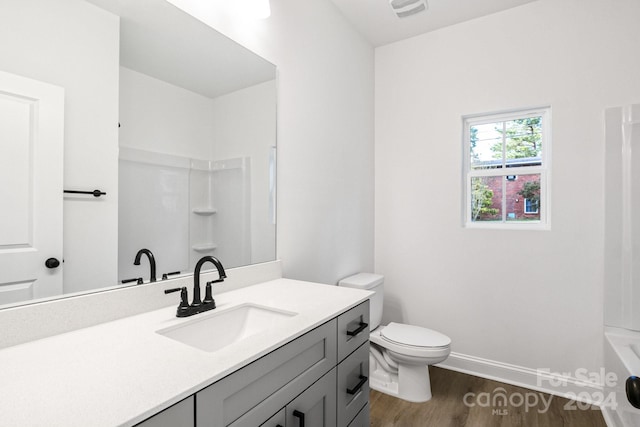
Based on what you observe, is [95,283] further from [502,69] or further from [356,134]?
[502,69]

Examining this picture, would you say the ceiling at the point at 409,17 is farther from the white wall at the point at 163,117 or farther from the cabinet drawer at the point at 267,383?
the cabinet drawer at the point at 267,383

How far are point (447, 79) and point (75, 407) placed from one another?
2804 millimetres

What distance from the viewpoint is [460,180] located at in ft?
8.22

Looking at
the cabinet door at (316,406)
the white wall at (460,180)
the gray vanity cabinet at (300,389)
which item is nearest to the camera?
the gray vanity cabinet at (300,389)

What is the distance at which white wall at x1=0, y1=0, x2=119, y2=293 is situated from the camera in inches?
35.1

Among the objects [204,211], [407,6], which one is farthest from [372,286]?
[407,6]

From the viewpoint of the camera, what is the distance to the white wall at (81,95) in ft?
2.92

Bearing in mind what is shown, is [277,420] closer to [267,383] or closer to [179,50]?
[267,383]

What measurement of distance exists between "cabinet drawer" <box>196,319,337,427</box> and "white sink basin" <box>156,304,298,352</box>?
14 centimetres

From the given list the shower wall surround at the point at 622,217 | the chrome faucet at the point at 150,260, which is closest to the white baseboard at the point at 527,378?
the shower wall surround at the point at 622,217

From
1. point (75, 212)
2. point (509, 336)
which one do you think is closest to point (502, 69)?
point (509, 336)

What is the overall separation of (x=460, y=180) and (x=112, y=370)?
2427mm

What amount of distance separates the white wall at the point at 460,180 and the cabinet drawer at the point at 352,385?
1.41m

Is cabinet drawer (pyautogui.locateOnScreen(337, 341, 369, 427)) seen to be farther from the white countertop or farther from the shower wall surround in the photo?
the shower wall surround
